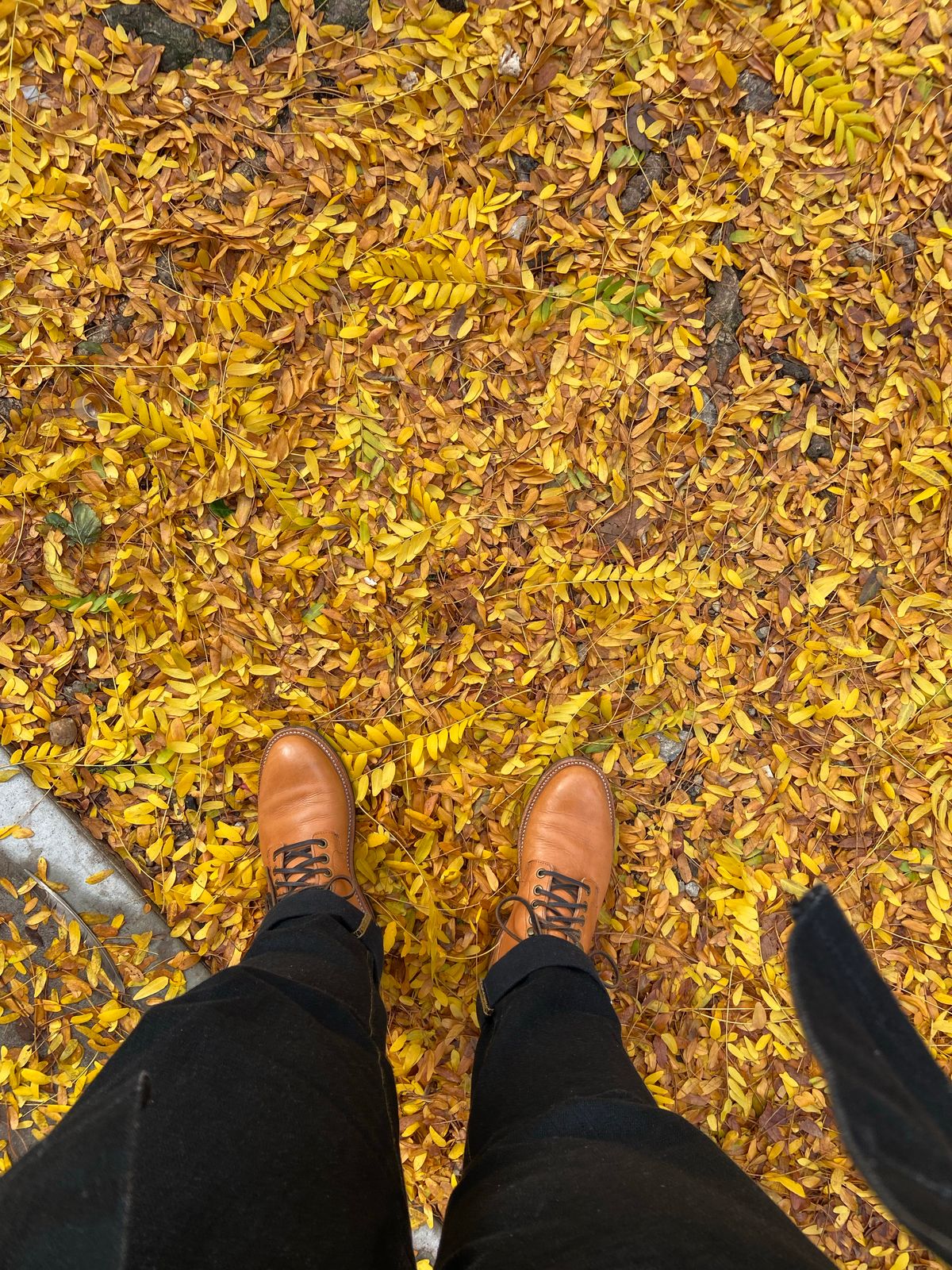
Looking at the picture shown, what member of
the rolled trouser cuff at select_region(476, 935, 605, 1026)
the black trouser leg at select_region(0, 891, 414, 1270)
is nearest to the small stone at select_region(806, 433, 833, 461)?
the rolled trouser cuff at select_region(476, 935, 605, 1026)

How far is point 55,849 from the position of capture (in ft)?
5.31

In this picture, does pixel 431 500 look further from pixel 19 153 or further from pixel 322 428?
pixel 19 153

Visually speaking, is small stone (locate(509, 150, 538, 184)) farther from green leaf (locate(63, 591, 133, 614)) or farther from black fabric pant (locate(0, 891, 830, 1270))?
black fabric pant (locate(0, 891, 830, 1270))

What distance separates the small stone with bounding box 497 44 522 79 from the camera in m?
1.52

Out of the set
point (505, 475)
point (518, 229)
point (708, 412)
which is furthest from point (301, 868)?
point (518, 229)

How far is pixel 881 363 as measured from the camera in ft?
5.34

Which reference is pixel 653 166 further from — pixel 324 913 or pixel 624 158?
pixel 324 913

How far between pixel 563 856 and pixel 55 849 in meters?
1.13

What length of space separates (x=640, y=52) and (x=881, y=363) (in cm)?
85

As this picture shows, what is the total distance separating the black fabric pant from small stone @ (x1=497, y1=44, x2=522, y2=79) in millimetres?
1828

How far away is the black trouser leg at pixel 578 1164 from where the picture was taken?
928 millimetres

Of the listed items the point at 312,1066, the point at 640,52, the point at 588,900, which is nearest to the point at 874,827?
the point at 588,900

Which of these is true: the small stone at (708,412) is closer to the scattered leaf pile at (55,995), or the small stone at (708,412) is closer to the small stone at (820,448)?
the small stone at (820,448)

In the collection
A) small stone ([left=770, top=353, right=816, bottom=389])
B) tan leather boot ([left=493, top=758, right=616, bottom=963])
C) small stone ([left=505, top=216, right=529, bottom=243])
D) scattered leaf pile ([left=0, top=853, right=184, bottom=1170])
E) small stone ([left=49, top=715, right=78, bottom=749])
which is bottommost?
scattered leaf pile ([left=0, top=853, right=184, bottom=1170])
